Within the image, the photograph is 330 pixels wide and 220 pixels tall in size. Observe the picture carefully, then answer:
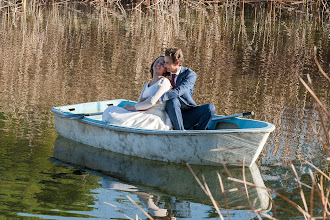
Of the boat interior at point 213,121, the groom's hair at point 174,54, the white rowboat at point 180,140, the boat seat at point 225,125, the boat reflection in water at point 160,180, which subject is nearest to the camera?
the boat reflection in water at point 160,180

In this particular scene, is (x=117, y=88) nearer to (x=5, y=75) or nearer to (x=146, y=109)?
(x=5, y=75)

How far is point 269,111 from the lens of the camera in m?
8.03

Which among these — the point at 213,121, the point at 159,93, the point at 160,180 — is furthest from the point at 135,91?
the point at 160,180

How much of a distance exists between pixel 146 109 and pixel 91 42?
25.3 ft

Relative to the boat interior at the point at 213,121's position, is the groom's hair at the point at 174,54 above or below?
above

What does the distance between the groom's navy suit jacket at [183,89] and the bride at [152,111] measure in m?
0.08

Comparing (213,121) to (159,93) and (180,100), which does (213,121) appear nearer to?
(180,100)

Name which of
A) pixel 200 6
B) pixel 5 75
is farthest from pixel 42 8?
pixel 5 75

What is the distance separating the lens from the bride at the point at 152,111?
606 cm

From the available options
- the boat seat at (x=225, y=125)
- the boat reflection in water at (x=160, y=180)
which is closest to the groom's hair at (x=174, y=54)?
the boat seat at (x=225, y=125)

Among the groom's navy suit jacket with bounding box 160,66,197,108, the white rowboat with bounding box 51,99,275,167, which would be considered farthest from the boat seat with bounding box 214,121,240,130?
the groom's navy suit jacket with bounding box 160,66,197,108

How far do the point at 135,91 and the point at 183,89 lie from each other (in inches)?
118

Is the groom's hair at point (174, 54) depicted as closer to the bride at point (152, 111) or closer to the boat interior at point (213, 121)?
the bride at point (152, 111)

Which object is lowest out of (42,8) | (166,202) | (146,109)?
Result: (166,202)
